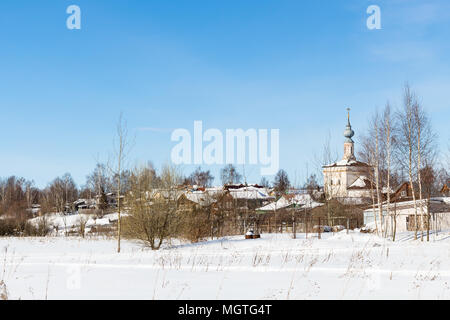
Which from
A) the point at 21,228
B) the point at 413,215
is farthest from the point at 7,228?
the point at 413,215

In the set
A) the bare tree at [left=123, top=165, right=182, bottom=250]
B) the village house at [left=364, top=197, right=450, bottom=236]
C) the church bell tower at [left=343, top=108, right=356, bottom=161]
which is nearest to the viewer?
the bare tree at [left=123, top=165, right=182, bottom=250]

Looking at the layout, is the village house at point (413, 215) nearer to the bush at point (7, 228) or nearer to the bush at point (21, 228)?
the bush at point (21, 228)

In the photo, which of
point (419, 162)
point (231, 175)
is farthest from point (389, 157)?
point (231, 175)

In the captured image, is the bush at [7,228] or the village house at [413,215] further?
the bush at [7,228]

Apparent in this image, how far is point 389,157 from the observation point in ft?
92.0

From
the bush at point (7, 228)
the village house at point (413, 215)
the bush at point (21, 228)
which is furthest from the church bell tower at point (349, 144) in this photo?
the bush at point (7, 228)

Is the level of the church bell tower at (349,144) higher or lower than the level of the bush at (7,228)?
higher

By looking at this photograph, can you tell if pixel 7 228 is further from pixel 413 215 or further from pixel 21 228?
pixel 413 215

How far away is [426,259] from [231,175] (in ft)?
315

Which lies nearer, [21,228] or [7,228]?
[7,228]

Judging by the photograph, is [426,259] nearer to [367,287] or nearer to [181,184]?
[367,287]

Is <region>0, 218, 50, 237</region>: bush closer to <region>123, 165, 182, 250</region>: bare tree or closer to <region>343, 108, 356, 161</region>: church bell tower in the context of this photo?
<region>123, 165, 182, 250</region>: bare tree

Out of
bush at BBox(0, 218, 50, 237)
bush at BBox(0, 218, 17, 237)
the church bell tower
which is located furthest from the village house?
the church bell tower

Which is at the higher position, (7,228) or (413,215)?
(413,215)
